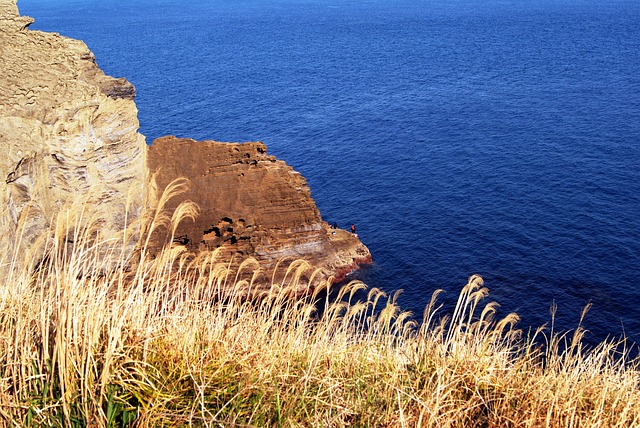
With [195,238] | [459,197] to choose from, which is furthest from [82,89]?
[459,197]

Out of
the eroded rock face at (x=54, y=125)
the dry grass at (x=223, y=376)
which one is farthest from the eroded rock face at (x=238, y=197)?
the dry grass at (x=223, y=376)

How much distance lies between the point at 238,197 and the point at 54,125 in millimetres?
16106

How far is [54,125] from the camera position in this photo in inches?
1344

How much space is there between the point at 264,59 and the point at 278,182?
92.6m

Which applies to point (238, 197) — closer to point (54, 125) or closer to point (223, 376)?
point (54, 125)

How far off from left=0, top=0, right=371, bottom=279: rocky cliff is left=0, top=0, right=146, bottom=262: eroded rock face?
0.06 meters

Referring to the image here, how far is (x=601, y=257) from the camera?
49.2 metres

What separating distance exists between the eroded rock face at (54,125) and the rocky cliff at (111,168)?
57 millimetres

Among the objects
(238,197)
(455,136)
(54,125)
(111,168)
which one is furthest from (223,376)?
(455,136)

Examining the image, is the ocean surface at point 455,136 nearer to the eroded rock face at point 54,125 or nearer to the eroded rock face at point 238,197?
the eroded rock face at point 238,197

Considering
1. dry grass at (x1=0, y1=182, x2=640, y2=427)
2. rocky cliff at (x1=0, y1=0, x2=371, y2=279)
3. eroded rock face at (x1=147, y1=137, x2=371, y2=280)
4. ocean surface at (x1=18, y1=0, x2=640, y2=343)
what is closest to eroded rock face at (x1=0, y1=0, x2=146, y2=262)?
rocky cliff at (x1=0, y1=0, x2=371, y2=279)

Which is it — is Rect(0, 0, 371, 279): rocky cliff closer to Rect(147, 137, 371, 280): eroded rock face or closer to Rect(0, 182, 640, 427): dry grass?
Rect(147, 137, 371, 280): eroded rock face

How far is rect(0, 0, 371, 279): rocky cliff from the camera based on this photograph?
32812 mm

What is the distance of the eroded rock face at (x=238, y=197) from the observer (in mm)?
46781
